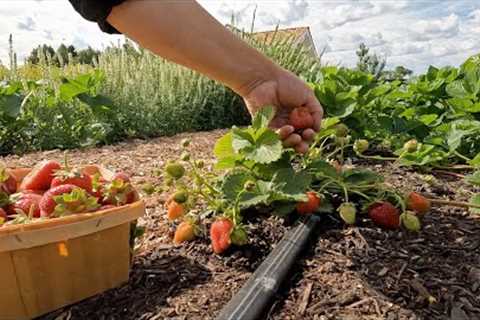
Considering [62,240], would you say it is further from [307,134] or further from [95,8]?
[307,134]

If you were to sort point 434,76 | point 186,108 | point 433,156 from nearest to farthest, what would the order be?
point 433,156, point 434,76, point 186,108

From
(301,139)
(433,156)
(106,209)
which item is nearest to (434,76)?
(433,156)

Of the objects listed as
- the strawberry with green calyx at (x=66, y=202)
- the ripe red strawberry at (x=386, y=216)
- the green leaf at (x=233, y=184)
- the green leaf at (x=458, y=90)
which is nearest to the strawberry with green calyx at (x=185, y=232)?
the green leaf at (x=233, y=184)

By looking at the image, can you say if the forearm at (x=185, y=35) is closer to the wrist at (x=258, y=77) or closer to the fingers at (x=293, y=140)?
the wrist at (x=258, y=77)

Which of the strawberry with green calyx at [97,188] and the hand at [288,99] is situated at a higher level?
the hand at [288,99]

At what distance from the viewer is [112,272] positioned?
1398 mm

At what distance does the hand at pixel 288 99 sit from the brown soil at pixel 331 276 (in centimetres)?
28

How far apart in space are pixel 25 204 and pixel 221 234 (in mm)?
540

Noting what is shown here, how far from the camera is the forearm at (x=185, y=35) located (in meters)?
1.19

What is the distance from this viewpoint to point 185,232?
1618 millimetres

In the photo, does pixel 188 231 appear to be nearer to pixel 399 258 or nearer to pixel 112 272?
pixel 112 272

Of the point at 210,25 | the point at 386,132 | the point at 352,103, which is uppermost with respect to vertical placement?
the point at 210,25

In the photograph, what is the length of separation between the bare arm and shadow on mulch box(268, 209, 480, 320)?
340mm

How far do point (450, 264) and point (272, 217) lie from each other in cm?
56
